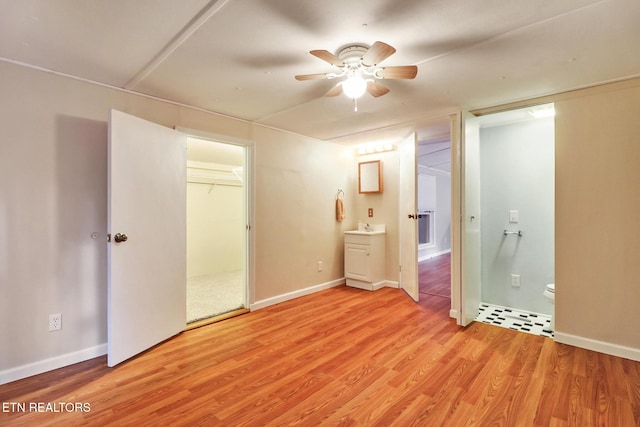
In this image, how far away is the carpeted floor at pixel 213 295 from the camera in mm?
3430

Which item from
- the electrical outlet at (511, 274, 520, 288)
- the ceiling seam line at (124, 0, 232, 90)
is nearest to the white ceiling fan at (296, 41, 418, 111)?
the ceiling seam line at (124, 0, 232, 90)

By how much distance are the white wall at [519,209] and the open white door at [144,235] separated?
11.9 feet

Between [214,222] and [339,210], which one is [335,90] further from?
[214,222]

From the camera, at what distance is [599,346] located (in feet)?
8.15

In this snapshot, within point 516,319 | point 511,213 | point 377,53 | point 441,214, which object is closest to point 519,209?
point 511,213

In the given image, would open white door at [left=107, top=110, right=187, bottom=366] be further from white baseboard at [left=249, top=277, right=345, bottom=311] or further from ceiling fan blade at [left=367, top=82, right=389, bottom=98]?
ceiling fan blade at [left=367, top=82, right=389, bottom=98]

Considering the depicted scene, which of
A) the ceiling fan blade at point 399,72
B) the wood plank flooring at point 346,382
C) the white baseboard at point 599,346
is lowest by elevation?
the wood plank flooring at point 346,382

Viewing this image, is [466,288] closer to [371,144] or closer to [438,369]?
[438,369]

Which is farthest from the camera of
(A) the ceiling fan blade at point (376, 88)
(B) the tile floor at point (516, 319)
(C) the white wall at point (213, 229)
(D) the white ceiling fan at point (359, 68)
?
(C) the white wall at point (213, 229)

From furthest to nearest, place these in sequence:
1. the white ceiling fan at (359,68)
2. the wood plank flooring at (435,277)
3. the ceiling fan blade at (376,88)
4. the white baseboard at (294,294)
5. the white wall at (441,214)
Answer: the white wall at (441,214), the wood plank flooring at (435,277), the white baseboard at (294,294), the ceiling fan blade at (376,88), the white ceiling fan at (359,68)

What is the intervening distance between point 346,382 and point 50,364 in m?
2.22

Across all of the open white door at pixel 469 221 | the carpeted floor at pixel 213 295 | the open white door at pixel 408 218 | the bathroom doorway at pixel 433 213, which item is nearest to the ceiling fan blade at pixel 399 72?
the open white door at pixel 469 221

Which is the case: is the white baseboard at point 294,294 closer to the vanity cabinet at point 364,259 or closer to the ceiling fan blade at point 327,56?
the vanity cabinet at point 364,259

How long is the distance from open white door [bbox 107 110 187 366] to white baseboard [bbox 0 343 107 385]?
30 cm
